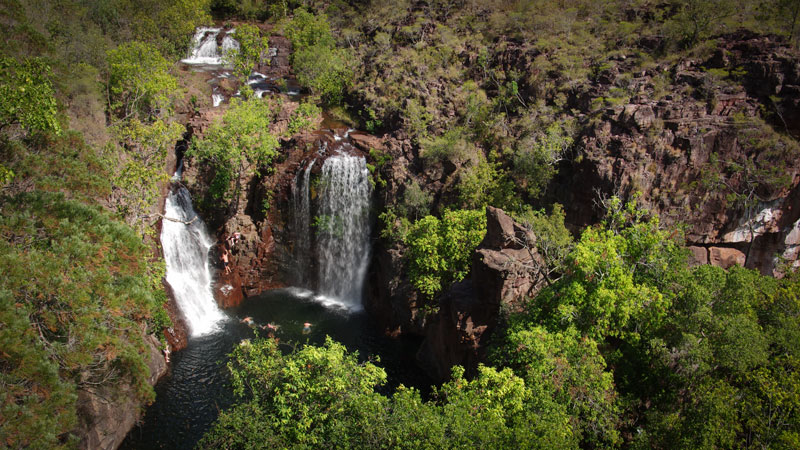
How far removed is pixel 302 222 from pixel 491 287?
17809 mm

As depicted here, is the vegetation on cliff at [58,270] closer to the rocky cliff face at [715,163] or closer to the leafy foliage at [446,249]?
the leafy foliage at [446,249]

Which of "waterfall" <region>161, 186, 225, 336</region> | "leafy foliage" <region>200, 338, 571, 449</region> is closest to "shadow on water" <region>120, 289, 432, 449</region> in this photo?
"waterfall" <region>161, 186, 225, 336</region>

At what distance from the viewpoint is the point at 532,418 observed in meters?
15.8

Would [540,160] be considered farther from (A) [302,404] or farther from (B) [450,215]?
(A) [302,404]

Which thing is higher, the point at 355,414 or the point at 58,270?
the point at 58,270

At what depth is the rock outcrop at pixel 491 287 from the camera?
2389 centimetres

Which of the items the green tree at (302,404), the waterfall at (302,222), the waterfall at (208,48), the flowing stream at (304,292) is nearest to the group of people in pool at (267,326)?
the flowing stream at (304,292)

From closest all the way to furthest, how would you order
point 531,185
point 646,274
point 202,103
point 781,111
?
point 646,274, point 781,111, point 531,185, point 202,103

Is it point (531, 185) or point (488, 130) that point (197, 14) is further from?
point (531, 185)

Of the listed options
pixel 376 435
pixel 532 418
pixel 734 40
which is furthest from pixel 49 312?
pixel 734 40

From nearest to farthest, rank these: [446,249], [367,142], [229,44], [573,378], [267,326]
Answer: [573,378] → [446,249] → [267,326] → [367,142] → [229,44]

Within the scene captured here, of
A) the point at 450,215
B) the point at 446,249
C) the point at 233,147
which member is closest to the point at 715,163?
the point at 450,215

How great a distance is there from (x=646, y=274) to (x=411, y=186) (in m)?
17.3

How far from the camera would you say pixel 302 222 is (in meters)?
37.1
